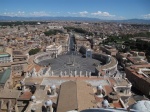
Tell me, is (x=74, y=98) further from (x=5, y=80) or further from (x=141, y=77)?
(x=141, y=77)

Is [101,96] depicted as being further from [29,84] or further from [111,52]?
[111,52]

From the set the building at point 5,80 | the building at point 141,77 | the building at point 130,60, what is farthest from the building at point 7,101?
the building at point 130,60

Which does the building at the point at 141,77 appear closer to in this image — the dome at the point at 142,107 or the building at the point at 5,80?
the building at the point at 5,80

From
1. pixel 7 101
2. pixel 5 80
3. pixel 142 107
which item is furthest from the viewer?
pixel 5 80

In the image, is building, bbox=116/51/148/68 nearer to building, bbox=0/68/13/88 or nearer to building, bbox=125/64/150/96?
building, bbox=125/64/150/96

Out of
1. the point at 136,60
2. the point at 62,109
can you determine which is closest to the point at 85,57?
the point at 136,60

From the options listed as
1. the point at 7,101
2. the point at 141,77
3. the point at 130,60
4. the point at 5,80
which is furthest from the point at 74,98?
the point at 130,60

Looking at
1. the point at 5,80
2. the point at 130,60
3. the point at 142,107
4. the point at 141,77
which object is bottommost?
→ the point at 130,60

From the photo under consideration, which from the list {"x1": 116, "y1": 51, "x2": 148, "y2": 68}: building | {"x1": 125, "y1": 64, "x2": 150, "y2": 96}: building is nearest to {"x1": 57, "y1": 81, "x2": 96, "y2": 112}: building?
{"x1": 125, "y1": 64, "x2": 150, "y2": 96}: building

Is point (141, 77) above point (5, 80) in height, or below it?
below
